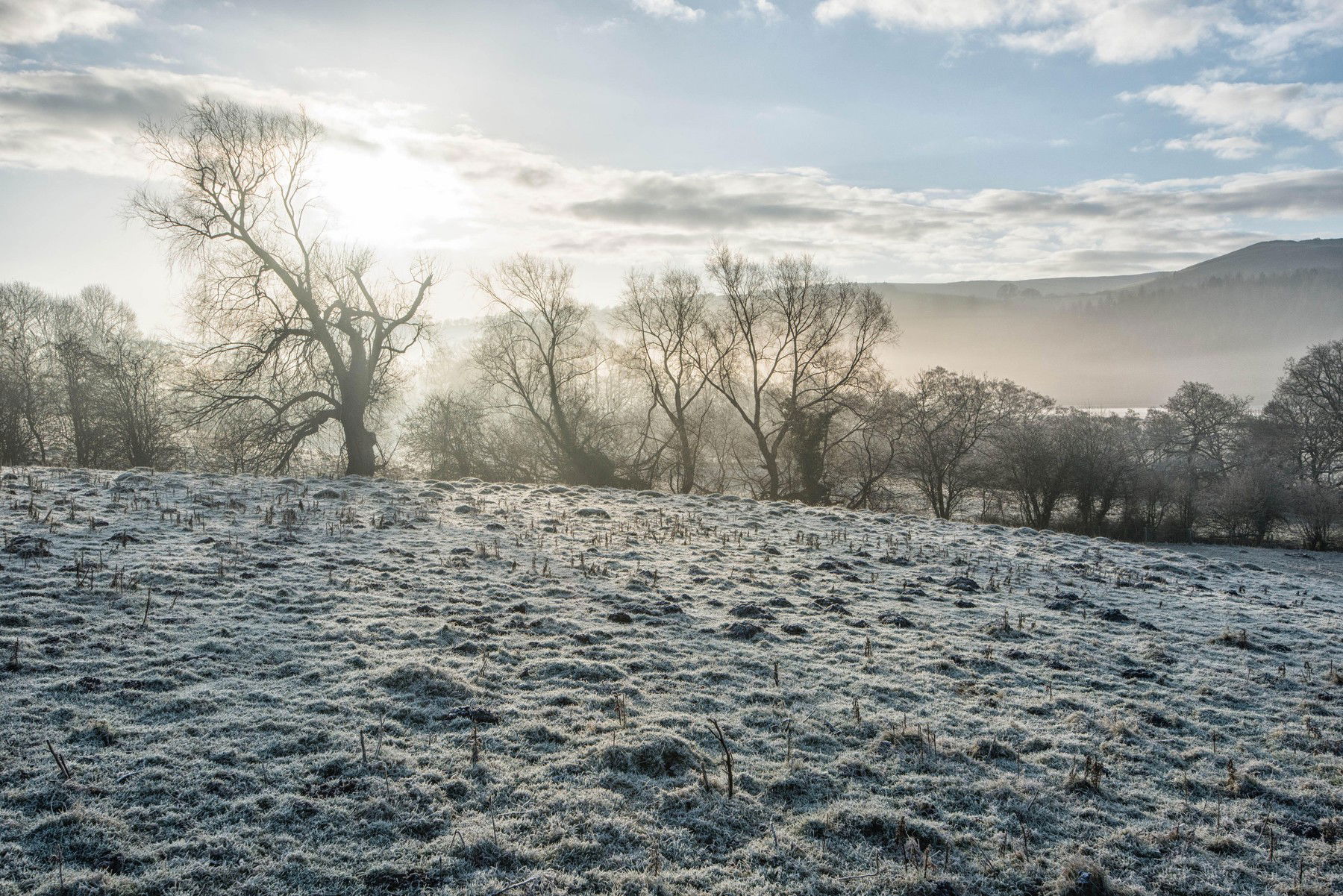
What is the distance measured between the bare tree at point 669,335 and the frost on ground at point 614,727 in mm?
27464

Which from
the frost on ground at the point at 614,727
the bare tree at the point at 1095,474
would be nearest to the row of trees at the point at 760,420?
the bare tree at the point at 1095,474

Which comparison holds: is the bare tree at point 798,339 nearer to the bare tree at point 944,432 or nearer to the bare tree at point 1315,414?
the bare tree at point 944,432

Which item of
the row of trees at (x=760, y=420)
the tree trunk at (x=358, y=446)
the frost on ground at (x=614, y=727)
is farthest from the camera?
the row of trees at (x=760, y=420)

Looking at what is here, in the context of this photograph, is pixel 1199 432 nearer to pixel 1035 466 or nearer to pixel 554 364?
pixel 1035 466

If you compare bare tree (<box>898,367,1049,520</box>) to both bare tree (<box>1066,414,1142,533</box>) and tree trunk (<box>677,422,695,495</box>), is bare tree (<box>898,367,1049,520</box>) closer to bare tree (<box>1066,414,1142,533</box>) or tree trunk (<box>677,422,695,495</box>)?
bare tree (<box>1066,414,1142,533</box>)

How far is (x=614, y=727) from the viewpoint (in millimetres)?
5898

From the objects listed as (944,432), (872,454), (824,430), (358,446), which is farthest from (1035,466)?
(358,446)

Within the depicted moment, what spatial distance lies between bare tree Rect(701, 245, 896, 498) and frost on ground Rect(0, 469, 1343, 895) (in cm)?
2795

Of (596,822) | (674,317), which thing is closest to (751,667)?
(596,822)

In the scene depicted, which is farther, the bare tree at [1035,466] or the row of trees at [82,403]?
the bare tree at [1035,466]

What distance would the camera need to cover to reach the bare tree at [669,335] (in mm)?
38094

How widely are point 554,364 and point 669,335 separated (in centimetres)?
671

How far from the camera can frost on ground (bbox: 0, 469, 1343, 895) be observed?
4254 mm

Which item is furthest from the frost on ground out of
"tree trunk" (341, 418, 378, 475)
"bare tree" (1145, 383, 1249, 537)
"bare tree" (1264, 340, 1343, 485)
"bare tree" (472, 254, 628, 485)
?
"bare tree" (1264, 340, 1343, 485)
